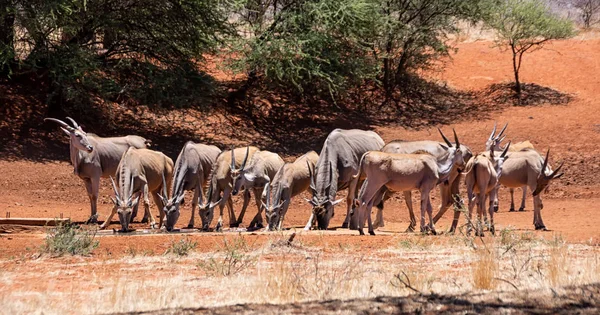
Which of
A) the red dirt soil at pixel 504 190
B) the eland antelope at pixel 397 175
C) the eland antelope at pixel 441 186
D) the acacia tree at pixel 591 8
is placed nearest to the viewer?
the red dirt soil at pixel 504 190

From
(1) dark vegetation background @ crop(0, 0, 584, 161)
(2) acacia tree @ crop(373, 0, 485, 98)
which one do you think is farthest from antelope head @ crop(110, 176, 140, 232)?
(2) acacia tree @ crop(373, 0, 485, 98)

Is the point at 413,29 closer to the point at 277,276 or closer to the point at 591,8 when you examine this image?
the point at 277,276

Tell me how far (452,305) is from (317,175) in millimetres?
10474

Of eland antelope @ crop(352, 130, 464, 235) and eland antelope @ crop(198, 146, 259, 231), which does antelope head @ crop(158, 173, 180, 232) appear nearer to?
eland antelope @ crop(198, 146, 259, 231)

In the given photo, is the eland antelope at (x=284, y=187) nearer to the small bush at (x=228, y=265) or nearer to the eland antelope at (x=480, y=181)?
the eland antelope at (x=480, y=181)

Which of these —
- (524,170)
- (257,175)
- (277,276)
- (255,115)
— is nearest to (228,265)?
(277,276)

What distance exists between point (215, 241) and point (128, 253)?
1.97 meters

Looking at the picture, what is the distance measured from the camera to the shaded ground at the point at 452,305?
732 cm

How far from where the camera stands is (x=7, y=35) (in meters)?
26.5

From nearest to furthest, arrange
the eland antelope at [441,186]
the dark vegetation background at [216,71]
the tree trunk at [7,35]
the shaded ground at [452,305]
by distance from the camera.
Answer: the shaded ground at [452,305]
the eland antelope at [441,186]
the tree trunk at [7,35]
the dark vegetation background at [216,71]

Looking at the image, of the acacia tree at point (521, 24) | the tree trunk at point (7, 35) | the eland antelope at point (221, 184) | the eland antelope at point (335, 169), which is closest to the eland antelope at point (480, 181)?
the eland antelope at point (335, 169)

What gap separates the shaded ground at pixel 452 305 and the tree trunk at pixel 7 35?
19261 mm

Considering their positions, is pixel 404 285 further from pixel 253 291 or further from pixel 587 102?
pixel 587 102

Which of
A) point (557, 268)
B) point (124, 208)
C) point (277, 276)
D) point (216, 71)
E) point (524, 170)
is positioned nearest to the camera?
point (277, 276)
